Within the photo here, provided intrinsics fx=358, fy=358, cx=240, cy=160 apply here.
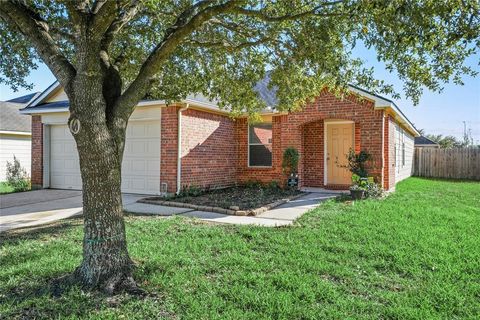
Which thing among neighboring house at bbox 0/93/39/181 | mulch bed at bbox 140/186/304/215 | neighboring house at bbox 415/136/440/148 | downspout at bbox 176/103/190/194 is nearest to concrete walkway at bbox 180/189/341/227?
mulch bed at bbox 140/186/304/215

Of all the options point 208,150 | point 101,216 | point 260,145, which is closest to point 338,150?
point 260,145

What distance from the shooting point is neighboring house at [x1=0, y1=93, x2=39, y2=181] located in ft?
55.8

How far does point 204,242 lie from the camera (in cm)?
572

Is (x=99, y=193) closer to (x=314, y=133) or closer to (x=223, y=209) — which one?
(x=223, y=209)

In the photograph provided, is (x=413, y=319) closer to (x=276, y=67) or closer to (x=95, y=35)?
(x=95, y=35)

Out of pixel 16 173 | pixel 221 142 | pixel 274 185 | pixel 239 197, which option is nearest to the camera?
pixel 239 197

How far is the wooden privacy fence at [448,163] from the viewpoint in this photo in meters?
20.6

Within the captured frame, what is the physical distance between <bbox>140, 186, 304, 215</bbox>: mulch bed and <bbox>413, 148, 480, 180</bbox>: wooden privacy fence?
13584mm

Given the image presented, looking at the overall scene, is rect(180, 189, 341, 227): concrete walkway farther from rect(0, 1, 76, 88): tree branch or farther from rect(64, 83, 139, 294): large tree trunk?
rect(0, 1, 76, 88): tree branch

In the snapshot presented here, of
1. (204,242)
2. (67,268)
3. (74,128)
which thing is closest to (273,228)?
(204,242)

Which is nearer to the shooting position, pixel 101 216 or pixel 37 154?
pixel 101 216

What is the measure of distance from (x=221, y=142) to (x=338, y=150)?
452cm

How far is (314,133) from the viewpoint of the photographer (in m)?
13.9

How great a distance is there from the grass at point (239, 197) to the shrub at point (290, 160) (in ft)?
2.62
